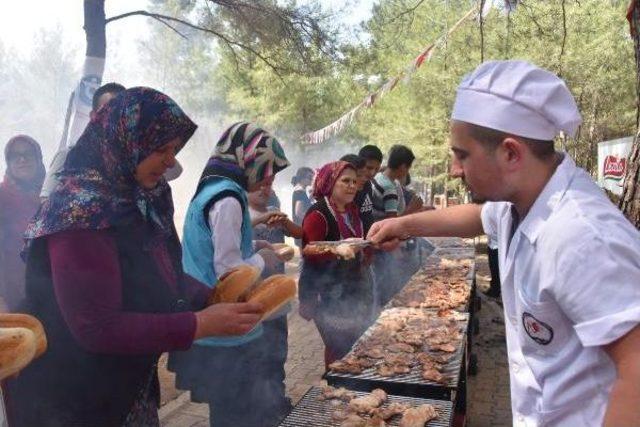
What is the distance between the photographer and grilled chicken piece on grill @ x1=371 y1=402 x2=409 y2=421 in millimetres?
2172

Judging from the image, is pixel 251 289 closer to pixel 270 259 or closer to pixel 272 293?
pixel 272 293

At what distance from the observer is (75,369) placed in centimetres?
172

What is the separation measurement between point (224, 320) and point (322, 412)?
84 centimetres

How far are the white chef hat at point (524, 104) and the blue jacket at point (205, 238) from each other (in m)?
1.53

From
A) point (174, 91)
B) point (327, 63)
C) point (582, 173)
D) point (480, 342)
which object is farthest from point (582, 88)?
point (174, 91)

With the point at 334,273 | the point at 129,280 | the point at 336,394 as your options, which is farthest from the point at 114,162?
the point at 334,273

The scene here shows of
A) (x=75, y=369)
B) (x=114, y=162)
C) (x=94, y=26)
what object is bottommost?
(x=75, y=369)

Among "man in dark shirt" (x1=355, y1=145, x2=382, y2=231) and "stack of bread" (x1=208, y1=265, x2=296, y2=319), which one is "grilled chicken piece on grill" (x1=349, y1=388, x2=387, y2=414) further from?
"man in dark shirt" (x1=355, y1=145, x2=382, y2=231)

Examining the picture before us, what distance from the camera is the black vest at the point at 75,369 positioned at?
5.57 feet

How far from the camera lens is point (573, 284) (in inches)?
47.1

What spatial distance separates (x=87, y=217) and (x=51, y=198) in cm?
19

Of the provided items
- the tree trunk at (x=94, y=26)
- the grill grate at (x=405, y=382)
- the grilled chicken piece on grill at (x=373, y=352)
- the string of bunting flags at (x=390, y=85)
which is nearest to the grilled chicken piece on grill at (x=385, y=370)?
the grill grate at (x=405, y=382)

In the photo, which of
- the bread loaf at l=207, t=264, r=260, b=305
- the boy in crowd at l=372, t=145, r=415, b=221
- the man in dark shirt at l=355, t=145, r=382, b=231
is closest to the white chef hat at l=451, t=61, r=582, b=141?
the bread loaf at l=207, t=264, r=260, b=305

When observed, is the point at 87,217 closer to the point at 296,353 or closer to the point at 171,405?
the point at 171,405
